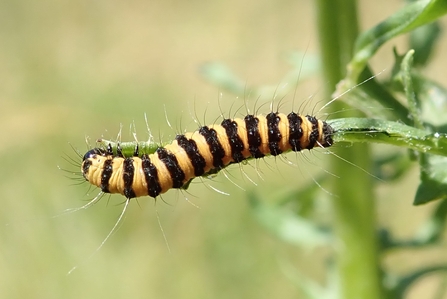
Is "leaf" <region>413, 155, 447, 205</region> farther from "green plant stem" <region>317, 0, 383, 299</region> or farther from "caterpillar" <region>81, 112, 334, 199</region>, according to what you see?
"green plant stem" <region>317, 0, 383, 299</region>

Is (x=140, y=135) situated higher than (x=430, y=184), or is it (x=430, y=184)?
(x=140, y=135)

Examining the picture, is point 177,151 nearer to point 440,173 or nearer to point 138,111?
point 440,173

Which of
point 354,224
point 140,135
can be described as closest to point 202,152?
point 354,224

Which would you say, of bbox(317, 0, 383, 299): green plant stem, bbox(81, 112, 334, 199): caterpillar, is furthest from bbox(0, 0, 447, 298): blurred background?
bbox(81, 112, 334, 199): caterpillar

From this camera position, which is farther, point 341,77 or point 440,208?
point 440,208

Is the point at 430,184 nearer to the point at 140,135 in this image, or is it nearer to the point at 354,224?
the point at 354,224

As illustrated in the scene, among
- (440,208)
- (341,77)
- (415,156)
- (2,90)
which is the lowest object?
(440,208)

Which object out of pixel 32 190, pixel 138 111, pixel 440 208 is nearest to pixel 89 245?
A: pixel 32 190
